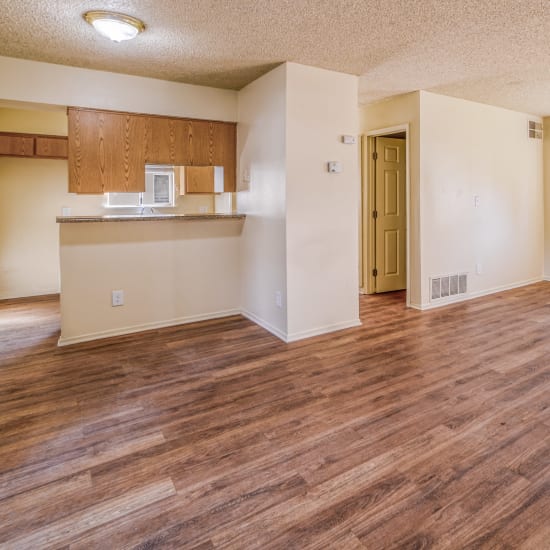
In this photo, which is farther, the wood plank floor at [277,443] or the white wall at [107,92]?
the white wall at [107,92]

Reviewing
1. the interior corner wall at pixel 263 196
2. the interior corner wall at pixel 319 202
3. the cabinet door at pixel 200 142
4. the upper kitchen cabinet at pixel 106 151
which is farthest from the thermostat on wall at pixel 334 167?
the upper kitchen cabinet at pixel 106 151

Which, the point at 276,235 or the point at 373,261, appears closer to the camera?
the point at 276,235

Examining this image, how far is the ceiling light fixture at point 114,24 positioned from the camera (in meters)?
2.51

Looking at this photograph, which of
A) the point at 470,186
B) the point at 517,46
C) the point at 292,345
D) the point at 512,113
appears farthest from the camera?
the point at 512,113

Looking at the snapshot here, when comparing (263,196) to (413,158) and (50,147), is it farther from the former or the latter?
(50,147)

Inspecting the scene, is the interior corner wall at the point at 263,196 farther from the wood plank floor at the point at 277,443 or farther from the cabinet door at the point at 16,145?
the cabinet door at the point at 16,145

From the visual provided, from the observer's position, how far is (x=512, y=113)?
540 centimetres

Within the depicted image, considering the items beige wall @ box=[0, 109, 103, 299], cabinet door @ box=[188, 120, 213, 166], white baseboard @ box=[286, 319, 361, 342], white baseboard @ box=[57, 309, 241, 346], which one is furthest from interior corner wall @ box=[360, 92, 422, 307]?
beige wall @ box=[0, 109, 103, 299]

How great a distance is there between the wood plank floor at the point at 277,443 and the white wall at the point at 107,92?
6.96 ft

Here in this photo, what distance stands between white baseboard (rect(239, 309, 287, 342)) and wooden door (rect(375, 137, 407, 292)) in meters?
2.05

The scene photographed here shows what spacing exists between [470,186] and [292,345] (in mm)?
3167

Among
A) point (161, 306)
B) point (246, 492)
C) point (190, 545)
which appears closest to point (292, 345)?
point (161, 306)

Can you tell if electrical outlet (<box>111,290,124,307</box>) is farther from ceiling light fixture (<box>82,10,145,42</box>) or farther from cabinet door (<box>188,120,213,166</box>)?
ceiling light fixture (<box>82,10,145,42</box>)

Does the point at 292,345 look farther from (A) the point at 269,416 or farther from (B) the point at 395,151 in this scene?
(B) the point at 395,151
